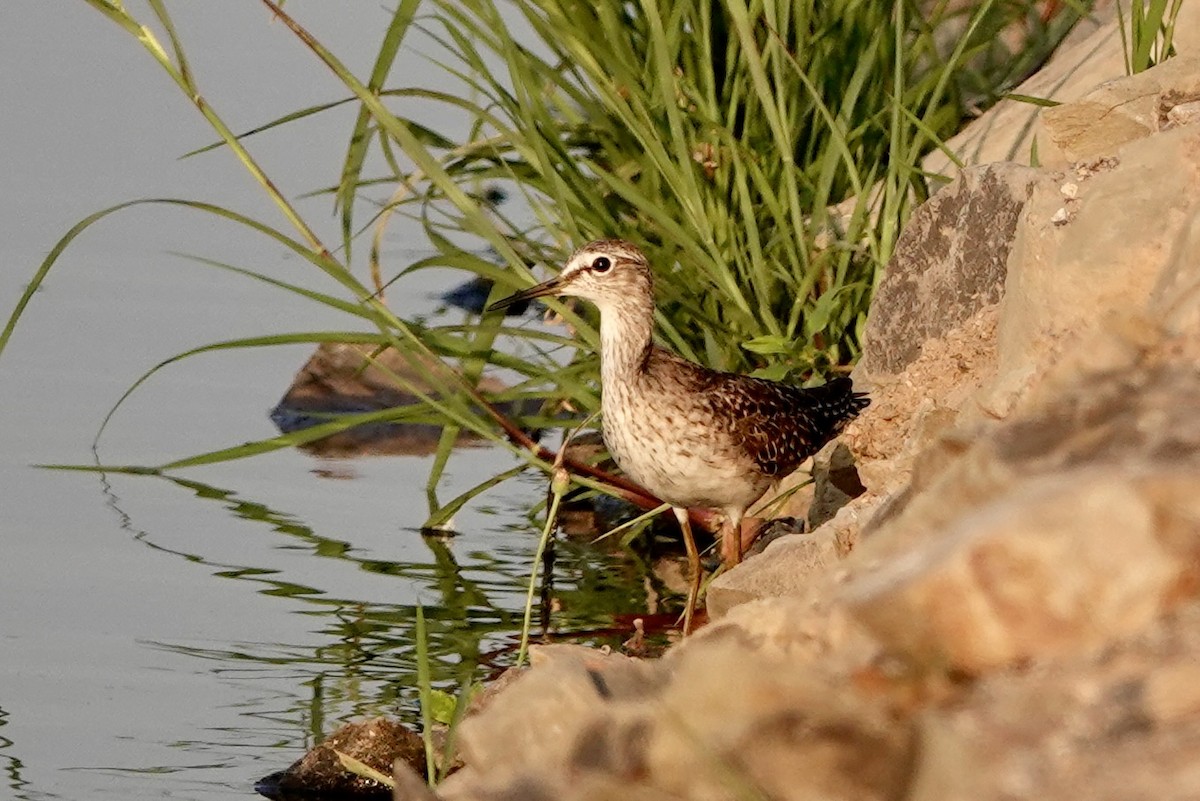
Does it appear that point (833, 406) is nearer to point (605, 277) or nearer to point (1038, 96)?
point (605, 277)

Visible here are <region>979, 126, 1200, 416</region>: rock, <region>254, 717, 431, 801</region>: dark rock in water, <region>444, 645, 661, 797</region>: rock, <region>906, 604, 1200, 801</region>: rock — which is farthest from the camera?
<region>254, 717, 431, 801</region>: dark rock in water

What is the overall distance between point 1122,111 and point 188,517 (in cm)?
316

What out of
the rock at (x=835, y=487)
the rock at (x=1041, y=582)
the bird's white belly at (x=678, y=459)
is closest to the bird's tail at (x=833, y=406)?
the rock at (x=835, y=487)

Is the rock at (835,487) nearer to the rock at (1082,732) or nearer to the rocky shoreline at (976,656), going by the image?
the rocky shoreline at (976,656)

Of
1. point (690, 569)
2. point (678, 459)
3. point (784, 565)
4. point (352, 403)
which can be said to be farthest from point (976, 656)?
point (352, 403)

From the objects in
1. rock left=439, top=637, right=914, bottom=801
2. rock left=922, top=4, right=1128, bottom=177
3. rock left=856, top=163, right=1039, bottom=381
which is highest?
rock left=922, top=4, right=1128, bottom=177

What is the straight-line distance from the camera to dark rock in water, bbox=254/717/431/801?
4.51 metres

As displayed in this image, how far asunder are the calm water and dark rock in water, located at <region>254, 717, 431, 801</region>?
9 cm

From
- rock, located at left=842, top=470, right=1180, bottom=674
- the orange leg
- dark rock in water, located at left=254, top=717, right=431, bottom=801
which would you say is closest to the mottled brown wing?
the orange leg

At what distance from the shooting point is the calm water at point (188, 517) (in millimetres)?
5070

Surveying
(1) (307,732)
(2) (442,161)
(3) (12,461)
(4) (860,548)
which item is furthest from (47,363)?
(4) (860,548)

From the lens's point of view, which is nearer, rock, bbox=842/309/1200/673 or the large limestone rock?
the large limestone rock

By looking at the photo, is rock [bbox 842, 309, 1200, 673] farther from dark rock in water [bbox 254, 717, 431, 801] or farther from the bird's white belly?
the bird's white belly

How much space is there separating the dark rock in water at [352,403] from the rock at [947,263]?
6.80 feet
